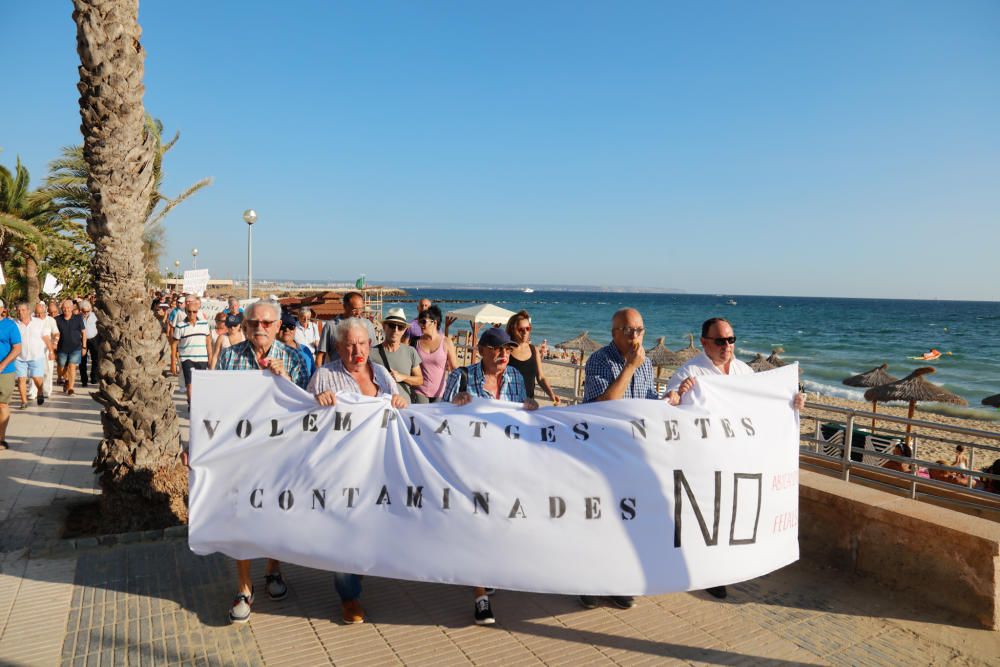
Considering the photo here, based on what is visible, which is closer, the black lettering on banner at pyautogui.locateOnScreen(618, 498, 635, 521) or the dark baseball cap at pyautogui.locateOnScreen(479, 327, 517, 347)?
the black lettering on banner at pyautogui.locateOnScreen(618, 498, 635, 521)

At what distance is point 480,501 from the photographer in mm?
3764

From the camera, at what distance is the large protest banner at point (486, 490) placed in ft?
12.2

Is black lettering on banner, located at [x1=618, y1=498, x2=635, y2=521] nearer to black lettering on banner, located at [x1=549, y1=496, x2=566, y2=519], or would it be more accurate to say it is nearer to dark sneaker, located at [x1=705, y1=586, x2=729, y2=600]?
black lettering on banner, located at [x1=549, y1=496, x2=566, y2=519]

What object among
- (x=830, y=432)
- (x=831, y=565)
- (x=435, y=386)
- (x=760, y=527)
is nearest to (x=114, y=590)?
(x=435, y=386)

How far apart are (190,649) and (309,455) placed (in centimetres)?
122

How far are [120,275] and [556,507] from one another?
13.7ft

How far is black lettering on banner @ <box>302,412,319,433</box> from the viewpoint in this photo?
3.96 meters

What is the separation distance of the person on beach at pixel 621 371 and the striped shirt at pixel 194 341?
22.5 ft

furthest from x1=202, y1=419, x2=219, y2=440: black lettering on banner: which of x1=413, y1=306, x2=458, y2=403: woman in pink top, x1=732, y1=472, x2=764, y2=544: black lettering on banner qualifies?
x1=732, y1=472, x2=764, y2=544: black lettering on banner

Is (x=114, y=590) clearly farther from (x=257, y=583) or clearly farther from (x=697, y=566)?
(x=697, y=566)

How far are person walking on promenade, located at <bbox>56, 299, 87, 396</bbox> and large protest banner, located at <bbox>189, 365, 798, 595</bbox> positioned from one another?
10684 millimetres

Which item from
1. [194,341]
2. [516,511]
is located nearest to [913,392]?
[516,511]

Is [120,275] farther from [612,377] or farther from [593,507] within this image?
[593,507]

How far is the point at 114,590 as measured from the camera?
427 cm
